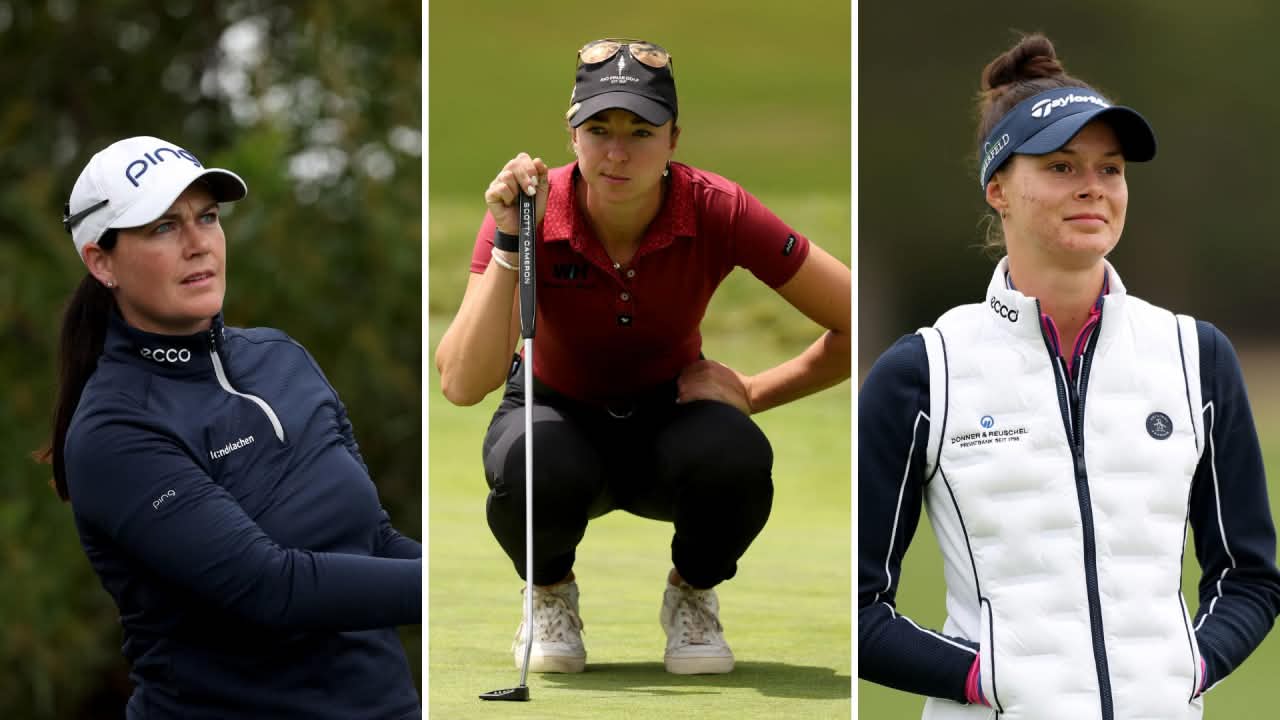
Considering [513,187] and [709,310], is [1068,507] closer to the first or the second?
[709,310]

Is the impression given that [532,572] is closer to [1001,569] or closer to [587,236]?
[587,236]

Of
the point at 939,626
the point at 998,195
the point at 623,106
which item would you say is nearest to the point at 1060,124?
the point at 998,195

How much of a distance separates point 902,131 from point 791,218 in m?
2.38

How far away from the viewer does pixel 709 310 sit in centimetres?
291

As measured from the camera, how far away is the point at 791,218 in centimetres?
292

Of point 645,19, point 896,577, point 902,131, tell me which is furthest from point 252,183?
point 896,577

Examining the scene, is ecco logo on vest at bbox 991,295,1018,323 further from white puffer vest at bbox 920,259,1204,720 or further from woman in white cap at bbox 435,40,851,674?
woman in white cap at bbox 435,40,851,674

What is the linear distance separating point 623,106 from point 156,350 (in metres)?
0.76

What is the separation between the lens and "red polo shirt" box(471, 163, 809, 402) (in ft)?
9.03

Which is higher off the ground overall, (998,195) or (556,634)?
(998,195)

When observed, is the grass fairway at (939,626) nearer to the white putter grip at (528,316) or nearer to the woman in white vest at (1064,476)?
the woman in white vest at (1064,476)

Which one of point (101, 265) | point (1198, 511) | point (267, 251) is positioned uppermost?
point (267, 251)

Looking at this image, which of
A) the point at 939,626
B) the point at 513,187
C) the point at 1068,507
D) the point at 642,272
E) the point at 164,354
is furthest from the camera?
the point at 939,626

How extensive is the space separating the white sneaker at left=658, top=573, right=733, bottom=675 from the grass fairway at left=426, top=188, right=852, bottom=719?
0.10 feet
